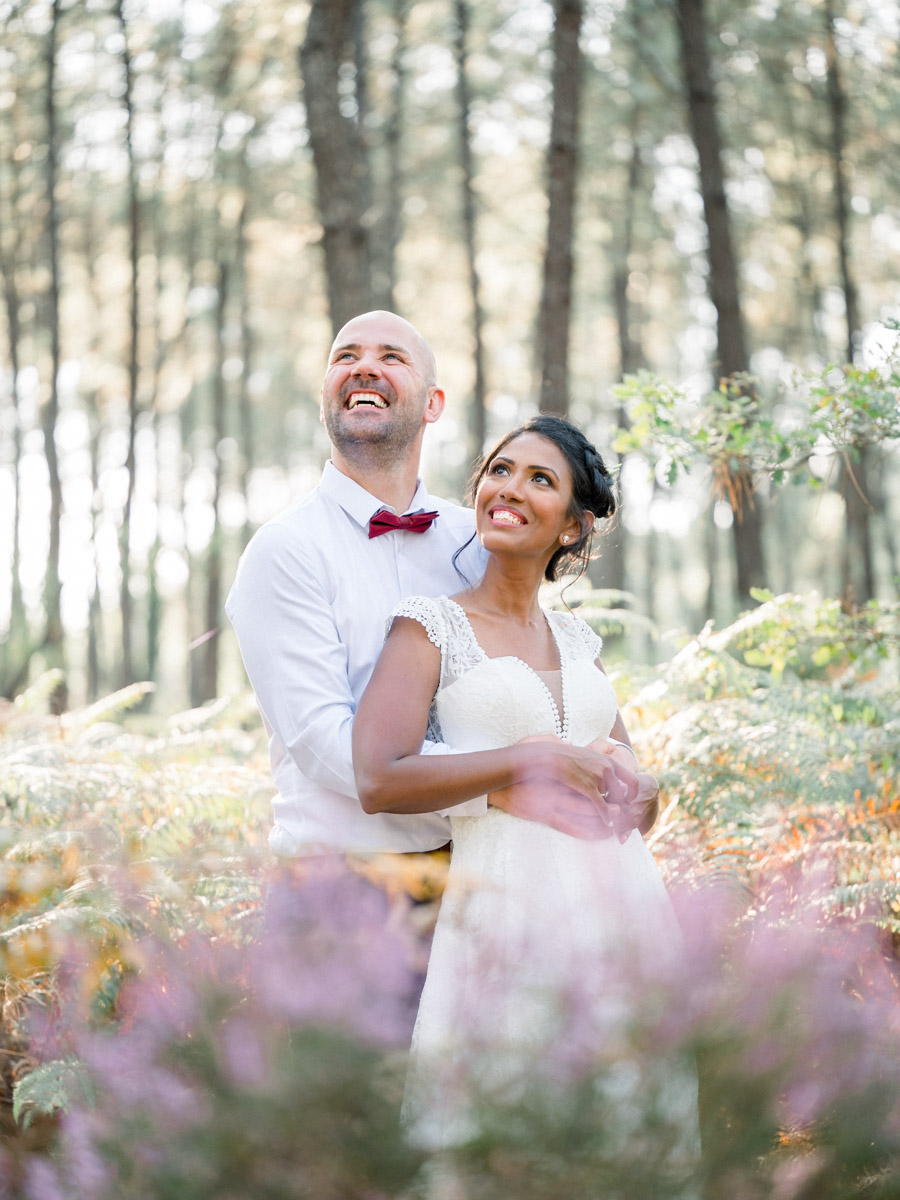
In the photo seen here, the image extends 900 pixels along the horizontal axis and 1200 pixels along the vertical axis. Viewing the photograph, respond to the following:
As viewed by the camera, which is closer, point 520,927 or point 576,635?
point 520,927

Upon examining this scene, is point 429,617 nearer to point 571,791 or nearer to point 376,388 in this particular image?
point 571,791

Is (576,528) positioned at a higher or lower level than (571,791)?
higher

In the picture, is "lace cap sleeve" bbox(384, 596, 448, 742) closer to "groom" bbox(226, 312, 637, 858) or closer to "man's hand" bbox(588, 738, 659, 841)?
"groom" bbox(226, 312, 637, 858)

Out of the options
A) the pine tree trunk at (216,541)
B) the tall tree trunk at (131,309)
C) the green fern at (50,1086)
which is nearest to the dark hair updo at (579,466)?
the green fern at (50,1086)

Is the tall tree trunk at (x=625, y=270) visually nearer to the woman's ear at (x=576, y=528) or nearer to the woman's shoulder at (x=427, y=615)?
the woman's ear at (x=576, y=528)

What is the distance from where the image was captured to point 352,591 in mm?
3320

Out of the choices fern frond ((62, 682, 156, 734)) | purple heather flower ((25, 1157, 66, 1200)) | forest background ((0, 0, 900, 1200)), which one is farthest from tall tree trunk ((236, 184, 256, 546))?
purple heather flower ((25, 1157, 66, 1200))

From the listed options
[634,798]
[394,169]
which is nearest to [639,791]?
[634,798]

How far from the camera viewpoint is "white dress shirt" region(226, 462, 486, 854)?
9.93 ft

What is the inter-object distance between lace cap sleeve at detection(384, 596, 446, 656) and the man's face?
0.78 metres

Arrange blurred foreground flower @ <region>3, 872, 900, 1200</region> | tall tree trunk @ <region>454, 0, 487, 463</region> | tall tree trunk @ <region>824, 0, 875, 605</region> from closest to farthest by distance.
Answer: blurred foreground flower @ <region>3, 872, 900, 1200</region>, tall tree trunk @ <region>824, 0, 875, 605</region>, tall tree trunk @ <region>454, 0, 487, 463</region>

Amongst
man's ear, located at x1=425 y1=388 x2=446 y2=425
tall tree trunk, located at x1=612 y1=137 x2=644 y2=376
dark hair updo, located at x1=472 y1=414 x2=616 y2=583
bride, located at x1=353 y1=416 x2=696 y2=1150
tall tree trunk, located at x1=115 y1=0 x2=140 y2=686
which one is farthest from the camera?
tall tree trunk, located at x1=612 y1=137 x2=644 y2=376

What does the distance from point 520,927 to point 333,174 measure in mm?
6606

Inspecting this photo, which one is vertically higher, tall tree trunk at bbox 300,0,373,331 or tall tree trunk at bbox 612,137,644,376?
tall tree trunk at bbox 612,137,644,376
